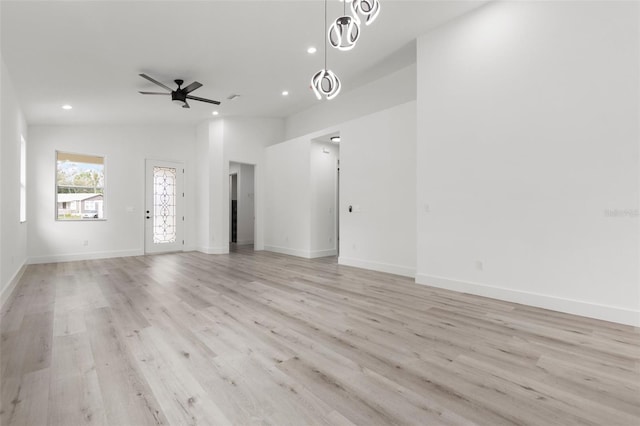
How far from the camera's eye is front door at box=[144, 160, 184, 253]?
7.65m

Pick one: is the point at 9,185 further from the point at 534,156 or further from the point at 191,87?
the point at 534,156

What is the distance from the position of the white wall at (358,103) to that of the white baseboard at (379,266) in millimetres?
3153

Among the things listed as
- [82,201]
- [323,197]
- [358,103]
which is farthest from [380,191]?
[82,201]

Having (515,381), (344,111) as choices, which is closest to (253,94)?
(344,111)

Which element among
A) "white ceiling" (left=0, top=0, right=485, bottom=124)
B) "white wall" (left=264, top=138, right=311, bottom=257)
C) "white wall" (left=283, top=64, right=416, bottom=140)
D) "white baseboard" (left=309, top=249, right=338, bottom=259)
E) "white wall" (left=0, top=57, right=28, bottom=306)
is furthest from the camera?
"white wall" (left=264, top=138, right=311, bottom=257)

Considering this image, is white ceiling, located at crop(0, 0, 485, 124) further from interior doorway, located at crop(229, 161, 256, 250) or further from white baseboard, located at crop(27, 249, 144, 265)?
interior doorway, located at crop(229, 161, 256, 250)

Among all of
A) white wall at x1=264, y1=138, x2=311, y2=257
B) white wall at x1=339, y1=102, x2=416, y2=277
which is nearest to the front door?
white wall at x1=264, y1=138, x2=311, y2=257

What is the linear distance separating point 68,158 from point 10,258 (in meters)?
3.29

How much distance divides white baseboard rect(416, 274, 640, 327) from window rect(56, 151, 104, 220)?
24.1 feet

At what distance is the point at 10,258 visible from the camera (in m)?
4.22

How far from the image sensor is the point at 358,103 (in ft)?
22.2

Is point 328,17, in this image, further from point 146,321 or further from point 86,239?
point 86,239

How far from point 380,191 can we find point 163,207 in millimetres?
5771

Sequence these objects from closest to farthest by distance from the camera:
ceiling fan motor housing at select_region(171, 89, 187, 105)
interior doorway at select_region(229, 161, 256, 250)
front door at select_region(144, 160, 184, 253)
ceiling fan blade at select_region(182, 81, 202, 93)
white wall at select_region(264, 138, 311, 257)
A: ceiling fan blade at select_region(182, 81, 202, 93) < ceiling fan motor housing at select_region(171, 89, 187, 105) < white wall at select_region(264, 138, 311, 257) < front door at select_region(144, 160, 184, 253) < interior doorway at select_region(229, 161, 256, 250)
